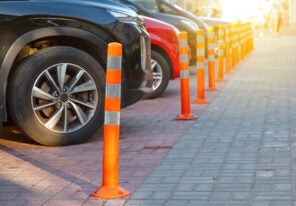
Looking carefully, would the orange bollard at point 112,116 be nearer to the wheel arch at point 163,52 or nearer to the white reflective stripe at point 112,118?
the white reflective stripe at point 112,118

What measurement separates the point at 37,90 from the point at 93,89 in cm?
58

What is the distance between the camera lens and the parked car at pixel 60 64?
8.47m

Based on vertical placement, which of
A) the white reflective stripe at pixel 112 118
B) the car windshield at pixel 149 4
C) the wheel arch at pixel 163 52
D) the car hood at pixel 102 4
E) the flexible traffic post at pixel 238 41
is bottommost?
the flexible traffic post at pixel 238 41

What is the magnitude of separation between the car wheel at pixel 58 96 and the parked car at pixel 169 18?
26.6ft

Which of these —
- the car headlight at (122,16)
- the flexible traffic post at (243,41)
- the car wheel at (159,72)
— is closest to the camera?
the car headlight at (122,16)

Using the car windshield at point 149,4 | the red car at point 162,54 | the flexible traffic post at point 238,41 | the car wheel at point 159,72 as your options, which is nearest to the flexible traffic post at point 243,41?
the flexible traffic post at point 238,41

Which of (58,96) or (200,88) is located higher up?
(58,96)

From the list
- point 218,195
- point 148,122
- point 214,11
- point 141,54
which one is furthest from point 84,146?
point 214,11

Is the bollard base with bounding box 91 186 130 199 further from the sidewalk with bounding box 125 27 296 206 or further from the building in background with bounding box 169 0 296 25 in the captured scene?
the building in background with bounding box 169 0 296 25

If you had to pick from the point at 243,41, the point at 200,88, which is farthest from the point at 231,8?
the point at 200,88

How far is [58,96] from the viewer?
8711 mm

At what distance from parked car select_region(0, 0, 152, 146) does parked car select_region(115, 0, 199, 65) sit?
7855 mm

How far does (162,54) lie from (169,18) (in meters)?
4.03

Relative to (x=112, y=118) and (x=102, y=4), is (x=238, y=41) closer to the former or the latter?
(x=102, y=4)
